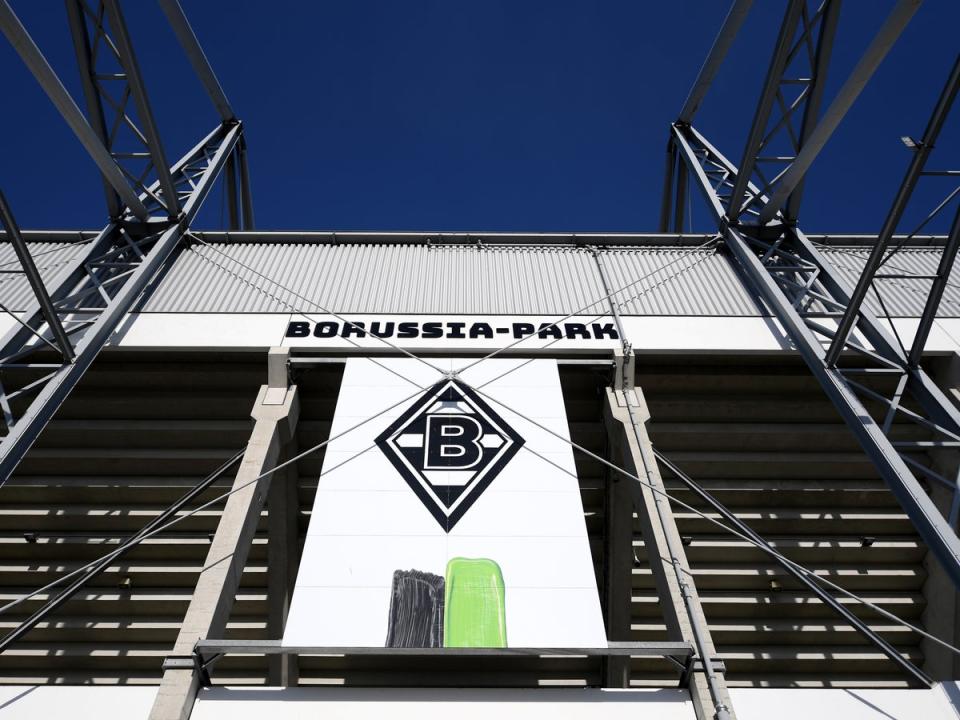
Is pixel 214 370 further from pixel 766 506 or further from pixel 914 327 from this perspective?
pixel 914 327

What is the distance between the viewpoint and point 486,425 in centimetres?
1120

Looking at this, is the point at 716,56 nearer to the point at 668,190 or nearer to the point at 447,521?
the point at 668,190

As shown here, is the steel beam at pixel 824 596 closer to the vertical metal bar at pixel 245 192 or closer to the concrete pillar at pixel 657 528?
the concrete pillar at pixel 657 528

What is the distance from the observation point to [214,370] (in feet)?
43.5

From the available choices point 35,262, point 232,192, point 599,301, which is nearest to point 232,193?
point 232,192

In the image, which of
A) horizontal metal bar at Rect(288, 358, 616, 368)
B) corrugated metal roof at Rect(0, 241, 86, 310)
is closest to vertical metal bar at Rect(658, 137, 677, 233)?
horizontal metal bar at Rect(288, 358, 616, 368)

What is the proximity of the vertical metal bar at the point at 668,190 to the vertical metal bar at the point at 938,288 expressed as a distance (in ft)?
34.9

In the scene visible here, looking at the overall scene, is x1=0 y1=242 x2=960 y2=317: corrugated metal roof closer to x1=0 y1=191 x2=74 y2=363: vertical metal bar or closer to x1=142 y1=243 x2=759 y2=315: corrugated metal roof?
x1=142 y1=243 x2=759 y2=315: corrugated metal roof

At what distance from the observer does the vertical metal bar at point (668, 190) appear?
2083 centimetres

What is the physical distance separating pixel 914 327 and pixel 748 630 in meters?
6.77

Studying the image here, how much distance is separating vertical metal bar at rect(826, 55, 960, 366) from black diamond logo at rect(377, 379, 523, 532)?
5756 millimetres

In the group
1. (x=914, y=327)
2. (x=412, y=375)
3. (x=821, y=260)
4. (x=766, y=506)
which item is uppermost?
(x=821, y=260)

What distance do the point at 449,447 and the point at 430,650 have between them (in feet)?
11.3

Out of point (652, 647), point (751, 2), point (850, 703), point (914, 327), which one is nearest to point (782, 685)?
point (850, 703)
